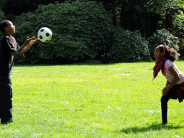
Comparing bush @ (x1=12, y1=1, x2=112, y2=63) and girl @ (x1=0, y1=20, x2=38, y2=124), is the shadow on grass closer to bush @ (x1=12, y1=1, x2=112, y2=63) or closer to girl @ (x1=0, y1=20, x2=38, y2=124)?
girl @ (x1=0, y1=20, x2=38, y2=124)

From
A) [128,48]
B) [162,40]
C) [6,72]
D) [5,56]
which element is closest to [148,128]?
[6,72]

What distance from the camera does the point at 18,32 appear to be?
76.7 ft

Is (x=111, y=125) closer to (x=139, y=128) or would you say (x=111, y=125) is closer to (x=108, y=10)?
(x=139, y=128)

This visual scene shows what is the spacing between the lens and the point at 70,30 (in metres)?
22.6

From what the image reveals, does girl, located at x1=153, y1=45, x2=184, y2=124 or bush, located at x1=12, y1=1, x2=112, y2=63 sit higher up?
bush, located at x1=12, y1=1, x2=112, y2=63

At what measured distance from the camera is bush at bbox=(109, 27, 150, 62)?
72.8ft

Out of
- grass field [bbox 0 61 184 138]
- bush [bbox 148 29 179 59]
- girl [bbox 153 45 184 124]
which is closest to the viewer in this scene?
grass field [bbox 0 61 184 138]

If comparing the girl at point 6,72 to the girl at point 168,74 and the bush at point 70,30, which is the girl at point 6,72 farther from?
the bush at point 70,30

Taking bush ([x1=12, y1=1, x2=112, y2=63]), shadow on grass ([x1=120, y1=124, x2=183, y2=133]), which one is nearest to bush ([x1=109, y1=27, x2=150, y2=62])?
bush ([x1=12, y1=1, x2=112, y2=63])

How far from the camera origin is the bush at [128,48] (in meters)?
22.2

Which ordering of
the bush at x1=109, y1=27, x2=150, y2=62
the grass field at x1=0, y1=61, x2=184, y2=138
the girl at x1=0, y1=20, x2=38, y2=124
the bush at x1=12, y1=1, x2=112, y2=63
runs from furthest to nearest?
1. the bush at x1=109, y1=27, x2=150, y2=62
2. the bush at x1=12, y1=1, x2=112, y2=63
3. the girl at x1=0, y1=20, x2=38, y2=124
4. the grass field at x1=0, y1=61, x2=184, y2=138

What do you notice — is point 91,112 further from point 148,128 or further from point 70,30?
point 70,30

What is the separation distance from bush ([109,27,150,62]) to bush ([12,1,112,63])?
54.9 inches

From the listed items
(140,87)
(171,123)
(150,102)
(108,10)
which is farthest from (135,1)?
(171,123)
